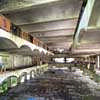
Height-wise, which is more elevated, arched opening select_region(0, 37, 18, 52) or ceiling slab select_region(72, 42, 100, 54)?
arched opening select_region(0, 37, 18, 52)

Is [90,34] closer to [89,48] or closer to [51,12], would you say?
[51,12]

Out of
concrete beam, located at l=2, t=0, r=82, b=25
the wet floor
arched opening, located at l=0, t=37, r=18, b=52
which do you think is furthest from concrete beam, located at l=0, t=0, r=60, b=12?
the wet floor

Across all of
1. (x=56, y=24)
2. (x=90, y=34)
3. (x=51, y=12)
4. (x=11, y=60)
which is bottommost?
(x=11, y=60)

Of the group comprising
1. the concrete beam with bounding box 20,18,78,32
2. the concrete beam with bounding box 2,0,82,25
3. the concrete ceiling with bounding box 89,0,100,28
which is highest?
the concrete beam with bounding box 2,0,82,25

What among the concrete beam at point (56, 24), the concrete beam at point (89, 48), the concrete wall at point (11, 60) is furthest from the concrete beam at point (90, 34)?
the concrete wall at point (11, 60)

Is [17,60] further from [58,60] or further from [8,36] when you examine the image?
[58,60]

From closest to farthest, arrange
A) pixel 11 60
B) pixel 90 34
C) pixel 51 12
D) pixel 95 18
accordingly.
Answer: pixel 95 18, pixel 90 34, pixel 51 12, pixel 11 60

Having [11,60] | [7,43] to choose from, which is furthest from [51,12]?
[11,60]

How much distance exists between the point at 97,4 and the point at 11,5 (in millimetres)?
2219

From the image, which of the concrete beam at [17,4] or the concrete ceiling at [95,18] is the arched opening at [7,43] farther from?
the concrete ceiling at [95,18]

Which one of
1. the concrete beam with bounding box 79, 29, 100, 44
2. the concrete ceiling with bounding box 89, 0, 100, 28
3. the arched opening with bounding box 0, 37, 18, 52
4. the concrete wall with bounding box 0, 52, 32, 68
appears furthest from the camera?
the concrete wall with bounding box 0, 52, 32, 68

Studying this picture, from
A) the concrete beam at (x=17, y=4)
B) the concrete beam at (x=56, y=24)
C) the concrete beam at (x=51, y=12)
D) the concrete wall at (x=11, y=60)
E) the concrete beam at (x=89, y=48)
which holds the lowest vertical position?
the concrete wall at (x=11, y=60)

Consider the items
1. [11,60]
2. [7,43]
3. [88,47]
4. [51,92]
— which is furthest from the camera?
[11,60]

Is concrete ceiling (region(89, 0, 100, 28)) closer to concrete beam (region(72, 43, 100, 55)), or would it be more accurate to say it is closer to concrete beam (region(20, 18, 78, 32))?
concrete beam (region(72, 43, 100, 55))
